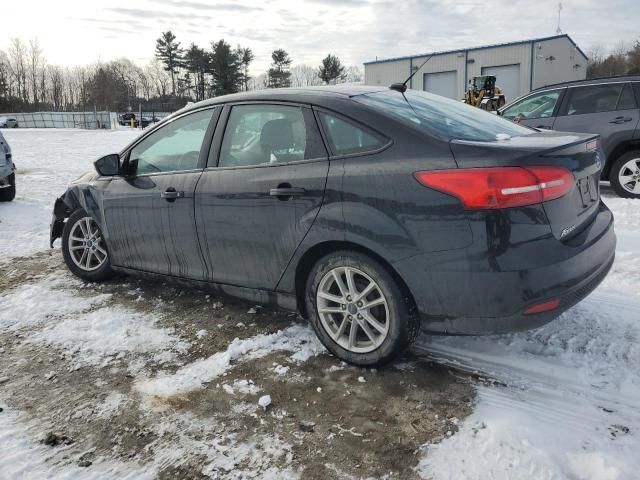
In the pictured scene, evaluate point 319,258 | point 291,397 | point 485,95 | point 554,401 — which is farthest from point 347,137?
point 485,95

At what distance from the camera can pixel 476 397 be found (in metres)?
2.75

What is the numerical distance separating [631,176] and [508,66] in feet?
107

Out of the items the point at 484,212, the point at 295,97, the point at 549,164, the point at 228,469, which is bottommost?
the point at 228,469

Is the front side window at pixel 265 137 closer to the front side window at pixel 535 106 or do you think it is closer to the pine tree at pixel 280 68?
the front side window at pixel 535 106

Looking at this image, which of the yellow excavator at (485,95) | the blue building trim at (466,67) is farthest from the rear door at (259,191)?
the blue building trim at (466,67)

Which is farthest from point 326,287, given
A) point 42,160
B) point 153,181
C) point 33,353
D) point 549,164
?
point 42,160

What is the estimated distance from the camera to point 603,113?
25.9 ft

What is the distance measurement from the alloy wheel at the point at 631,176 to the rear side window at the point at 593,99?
88 cm

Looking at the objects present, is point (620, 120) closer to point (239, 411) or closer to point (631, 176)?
point (631, 176)

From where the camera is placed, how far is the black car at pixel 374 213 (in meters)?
2.54

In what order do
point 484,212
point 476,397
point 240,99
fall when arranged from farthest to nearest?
point 240,99, point 476,397, point 484,212

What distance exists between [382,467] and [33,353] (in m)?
2.45

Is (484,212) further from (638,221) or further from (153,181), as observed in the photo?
(638,221)

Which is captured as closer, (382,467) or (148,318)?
(382,467)
